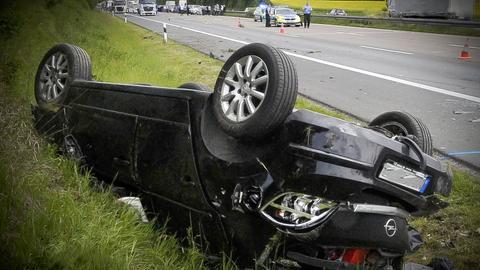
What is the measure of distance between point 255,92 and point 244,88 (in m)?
0.11

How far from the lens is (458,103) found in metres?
7.86

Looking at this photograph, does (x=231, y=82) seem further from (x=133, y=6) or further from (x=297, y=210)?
(x=133, y=6)

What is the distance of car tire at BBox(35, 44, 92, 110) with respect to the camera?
3.86 m

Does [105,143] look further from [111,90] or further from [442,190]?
[442,190]

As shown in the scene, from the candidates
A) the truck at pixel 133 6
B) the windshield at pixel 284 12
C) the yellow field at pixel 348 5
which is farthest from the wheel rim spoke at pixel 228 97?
the truck at pixel 133 6

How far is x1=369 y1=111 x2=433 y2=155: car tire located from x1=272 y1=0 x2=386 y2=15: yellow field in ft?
145

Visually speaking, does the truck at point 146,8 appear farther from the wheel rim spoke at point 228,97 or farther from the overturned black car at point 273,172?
the wheel rim spoke at point 228,97

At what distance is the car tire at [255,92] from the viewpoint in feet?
7.61

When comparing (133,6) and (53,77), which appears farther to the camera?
(133,6)

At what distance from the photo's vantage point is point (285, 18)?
31.1 m

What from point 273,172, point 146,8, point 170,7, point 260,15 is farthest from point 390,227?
point 170,7

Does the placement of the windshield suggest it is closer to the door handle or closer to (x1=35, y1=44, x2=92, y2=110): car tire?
(x1=35, y1=44, x2=92, y2=110): car tire

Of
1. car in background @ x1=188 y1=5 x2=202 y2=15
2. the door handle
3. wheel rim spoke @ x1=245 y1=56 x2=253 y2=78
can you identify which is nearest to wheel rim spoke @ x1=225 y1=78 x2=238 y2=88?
wheel rim spoke @ x1=245 y1=56 x2=253 y2=78

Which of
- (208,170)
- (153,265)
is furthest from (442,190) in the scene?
(153,265)
